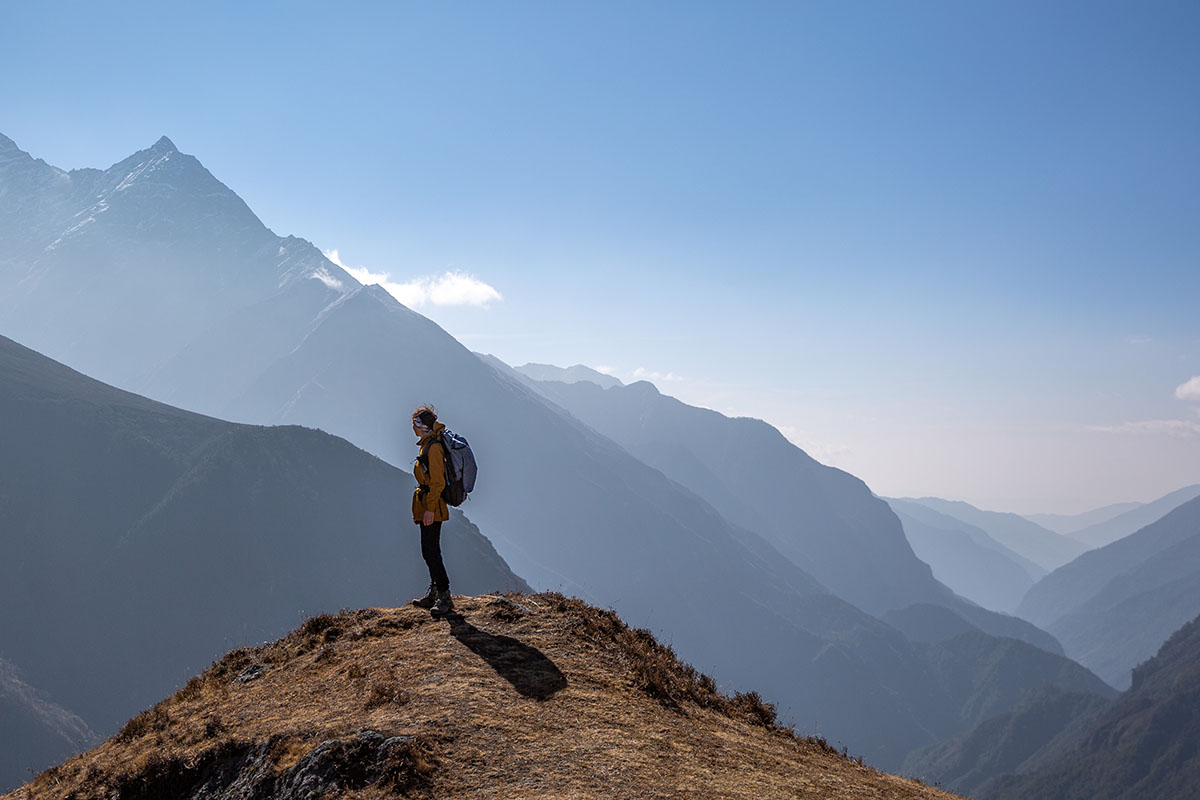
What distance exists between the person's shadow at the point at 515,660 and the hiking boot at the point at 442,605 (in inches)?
19.9

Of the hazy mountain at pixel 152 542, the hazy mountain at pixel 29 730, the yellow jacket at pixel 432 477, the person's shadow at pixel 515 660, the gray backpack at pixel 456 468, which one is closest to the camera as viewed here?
the person's shadow at pixel 515 660

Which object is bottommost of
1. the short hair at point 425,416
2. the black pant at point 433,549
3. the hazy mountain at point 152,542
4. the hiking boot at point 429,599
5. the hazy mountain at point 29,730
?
the hazy mountain at point 29,730

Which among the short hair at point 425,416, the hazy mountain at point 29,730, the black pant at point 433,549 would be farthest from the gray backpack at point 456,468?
the hazy mountain at point 29,730

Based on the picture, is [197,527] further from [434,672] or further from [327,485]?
[434,672]

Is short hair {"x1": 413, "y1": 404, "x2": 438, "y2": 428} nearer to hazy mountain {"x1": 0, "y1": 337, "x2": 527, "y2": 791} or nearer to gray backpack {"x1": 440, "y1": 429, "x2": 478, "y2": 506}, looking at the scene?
gray backpack {"x1": 440, "y1": 429, "x2": 478, "y2": 506}

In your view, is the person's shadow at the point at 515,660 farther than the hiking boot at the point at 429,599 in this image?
No

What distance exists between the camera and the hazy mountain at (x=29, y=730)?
111250 mm

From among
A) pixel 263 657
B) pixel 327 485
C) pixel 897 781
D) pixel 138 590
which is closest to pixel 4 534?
pixel 138 590

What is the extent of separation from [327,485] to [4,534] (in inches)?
2687

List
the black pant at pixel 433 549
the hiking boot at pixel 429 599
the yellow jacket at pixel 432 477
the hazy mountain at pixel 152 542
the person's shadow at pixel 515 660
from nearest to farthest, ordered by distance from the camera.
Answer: the person's shadow at pixel 515 660 → the yellow jacket at pixel 432 477 → the black pant at pixel 433 549 → the hiking boot at pixel 429 599 → the hazy mountain at pixel 152 542

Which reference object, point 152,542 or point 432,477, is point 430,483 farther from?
point 152,542

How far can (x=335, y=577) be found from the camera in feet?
595

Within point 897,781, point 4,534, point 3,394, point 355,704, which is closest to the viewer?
point 355,704

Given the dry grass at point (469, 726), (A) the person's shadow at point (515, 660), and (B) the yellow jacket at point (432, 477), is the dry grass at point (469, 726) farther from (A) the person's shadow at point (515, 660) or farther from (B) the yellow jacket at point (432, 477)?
(B) the yellow jacket at point (432, 477)
